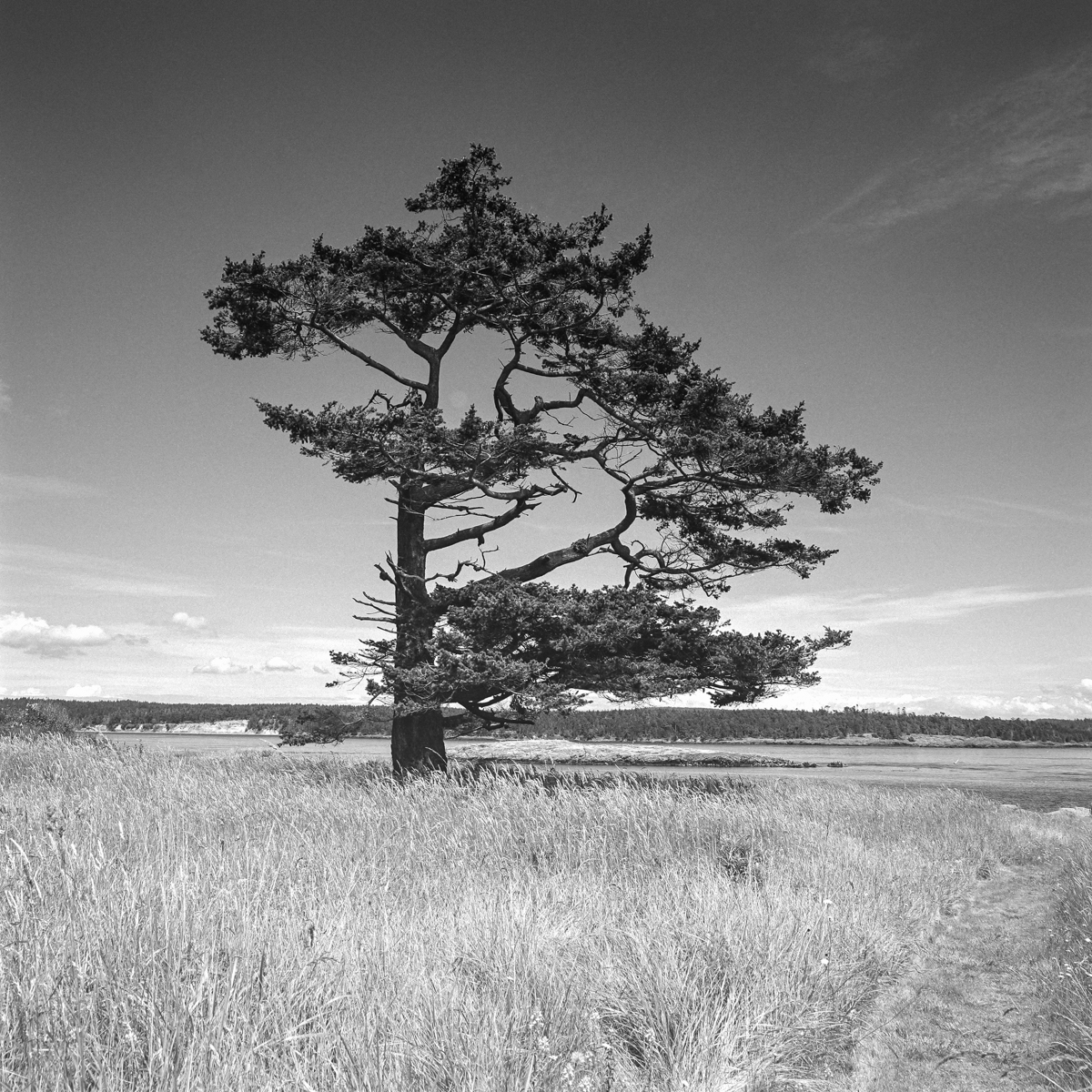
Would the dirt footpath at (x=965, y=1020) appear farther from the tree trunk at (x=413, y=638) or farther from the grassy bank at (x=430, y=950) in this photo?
the tree trunk at (x=413, y=638)

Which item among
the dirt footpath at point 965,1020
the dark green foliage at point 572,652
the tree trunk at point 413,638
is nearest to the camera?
the dirt footpath at point 965,1020

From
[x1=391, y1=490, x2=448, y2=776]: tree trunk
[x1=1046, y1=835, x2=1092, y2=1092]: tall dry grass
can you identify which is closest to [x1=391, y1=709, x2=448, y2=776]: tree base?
[x1=391, y1=490, x2=448, y2=776]: tree trunk

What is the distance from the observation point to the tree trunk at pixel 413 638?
1852 cm

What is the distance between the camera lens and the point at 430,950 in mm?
5359

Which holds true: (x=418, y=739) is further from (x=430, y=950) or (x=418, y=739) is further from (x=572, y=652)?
(x=430, y=950)

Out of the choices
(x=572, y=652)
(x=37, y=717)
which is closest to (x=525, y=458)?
(x=572, y=652)

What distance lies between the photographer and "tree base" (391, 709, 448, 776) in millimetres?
19750

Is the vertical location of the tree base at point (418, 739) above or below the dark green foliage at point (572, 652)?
below

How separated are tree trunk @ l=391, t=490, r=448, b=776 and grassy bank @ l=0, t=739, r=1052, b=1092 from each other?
24.7 feet

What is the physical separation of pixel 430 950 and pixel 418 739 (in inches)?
589

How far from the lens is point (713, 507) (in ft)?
67.8

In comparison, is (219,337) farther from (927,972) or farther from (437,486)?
(927,972)

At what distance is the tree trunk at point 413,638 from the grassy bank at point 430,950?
7.52m

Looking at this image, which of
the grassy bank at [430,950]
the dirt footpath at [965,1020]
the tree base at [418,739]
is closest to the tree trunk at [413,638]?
the tree base at [418,739]
